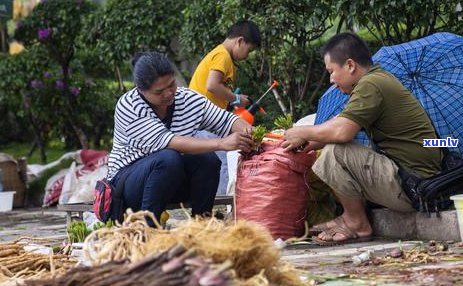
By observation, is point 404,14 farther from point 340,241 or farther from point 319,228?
point 340,241

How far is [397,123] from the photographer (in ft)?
19.2

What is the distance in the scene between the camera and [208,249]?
132 inches

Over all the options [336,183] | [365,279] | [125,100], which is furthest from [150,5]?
[365,279]

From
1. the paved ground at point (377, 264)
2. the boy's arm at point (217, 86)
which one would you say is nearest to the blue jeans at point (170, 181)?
the paved ground at point (377, 264)

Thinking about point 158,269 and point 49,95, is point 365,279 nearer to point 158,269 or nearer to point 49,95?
point 158,269

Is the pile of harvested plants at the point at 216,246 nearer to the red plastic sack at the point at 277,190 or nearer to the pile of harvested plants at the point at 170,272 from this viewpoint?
the pile of harvested plants at the point at 170,272

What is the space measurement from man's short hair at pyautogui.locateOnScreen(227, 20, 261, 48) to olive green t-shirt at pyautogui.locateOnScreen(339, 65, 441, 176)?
181 cm

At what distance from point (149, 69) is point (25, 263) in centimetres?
159

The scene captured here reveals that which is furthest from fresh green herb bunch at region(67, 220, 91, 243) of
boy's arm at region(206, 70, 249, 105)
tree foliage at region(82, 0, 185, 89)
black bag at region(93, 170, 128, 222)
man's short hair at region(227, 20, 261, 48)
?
tree foliage at region(82, 0, 185, 89)

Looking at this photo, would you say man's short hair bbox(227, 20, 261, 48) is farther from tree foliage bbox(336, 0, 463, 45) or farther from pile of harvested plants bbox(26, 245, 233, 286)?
pile of harvested plants bbox(26, 245, 233, 286)

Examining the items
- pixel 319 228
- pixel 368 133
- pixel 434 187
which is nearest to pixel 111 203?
pixel 319 228

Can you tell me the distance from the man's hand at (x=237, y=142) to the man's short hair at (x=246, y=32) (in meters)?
1.65

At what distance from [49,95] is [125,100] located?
736 centimetres

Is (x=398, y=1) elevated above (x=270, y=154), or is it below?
above
